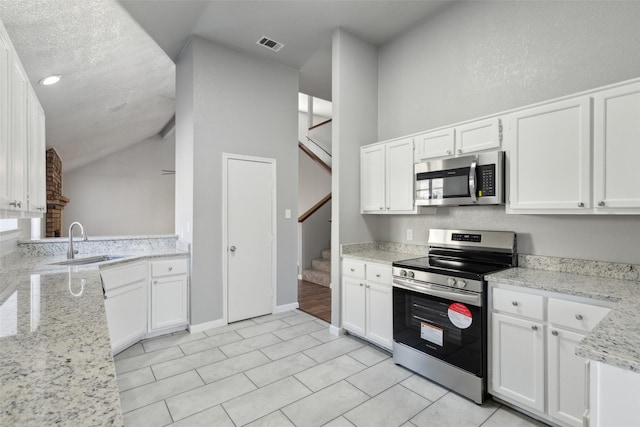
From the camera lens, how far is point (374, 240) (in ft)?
12.4

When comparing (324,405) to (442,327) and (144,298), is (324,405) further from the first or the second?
(144,298)

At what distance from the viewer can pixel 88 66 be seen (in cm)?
311

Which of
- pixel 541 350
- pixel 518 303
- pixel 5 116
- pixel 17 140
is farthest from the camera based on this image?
pixel 518 303

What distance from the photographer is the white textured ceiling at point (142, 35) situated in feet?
7.86

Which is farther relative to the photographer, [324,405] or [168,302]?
[168,302]

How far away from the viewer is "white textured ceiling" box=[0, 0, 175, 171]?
2.26 meters

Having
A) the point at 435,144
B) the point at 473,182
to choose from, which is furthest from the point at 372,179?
the point at 473,182

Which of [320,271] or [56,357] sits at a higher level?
[56,357]

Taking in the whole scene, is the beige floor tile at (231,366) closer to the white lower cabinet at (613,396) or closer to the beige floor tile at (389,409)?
the beige floor tile at (389,409)

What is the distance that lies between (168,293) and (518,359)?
3.31 m

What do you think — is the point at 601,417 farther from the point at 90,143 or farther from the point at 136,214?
the point at 136,214

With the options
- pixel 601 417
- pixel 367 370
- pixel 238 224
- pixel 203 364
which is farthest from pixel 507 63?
pixel 203 364

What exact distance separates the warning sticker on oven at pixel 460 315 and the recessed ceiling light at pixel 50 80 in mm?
4096

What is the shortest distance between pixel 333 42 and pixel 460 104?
63.5 inches
